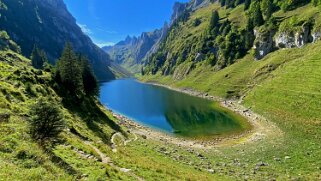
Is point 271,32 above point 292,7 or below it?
below

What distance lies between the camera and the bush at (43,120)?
25.4 metres

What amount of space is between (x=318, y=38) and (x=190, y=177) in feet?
313

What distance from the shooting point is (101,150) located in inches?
1382

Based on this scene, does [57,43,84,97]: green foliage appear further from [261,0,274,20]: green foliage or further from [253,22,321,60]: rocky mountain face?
[261,0,274,20]: green foliage

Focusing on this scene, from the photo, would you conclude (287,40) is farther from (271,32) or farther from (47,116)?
(47,116)

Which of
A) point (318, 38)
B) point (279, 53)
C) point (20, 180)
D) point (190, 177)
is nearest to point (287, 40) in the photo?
point (279, 53)

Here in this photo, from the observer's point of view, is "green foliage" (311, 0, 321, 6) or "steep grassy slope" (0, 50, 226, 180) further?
"green foliage" (311, 0, 321, 6)

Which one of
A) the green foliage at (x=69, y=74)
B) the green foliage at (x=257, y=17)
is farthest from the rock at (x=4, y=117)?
the green foliage at (x=257, y=17)

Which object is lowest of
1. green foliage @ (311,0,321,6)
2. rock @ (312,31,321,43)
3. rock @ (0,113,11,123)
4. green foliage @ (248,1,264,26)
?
rock @ (0,113,11,123)

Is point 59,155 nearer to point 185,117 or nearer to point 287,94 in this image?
point 185,117

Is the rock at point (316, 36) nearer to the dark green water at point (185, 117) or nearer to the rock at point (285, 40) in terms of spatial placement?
the rock at point (285, 40)

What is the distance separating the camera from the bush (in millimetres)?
25406

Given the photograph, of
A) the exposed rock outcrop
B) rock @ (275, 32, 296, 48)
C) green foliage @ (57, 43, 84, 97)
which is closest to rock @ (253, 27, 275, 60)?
rock @ (275, 32, 296, 48)

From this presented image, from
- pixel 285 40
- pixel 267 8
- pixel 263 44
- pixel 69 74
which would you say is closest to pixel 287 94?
pixel 285 40
